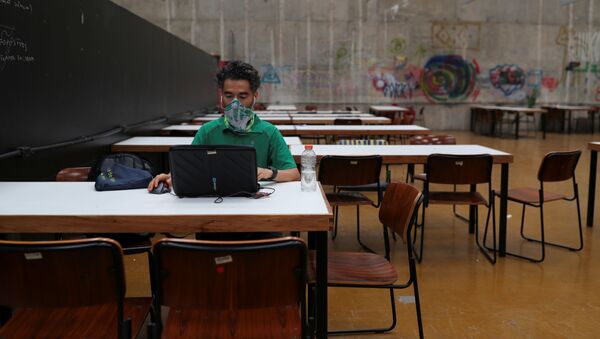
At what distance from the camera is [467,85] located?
15.3 metres

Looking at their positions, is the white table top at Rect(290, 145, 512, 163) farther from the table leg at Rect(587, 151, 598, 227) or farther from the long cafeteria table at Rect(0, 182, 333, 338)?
the long cafeteria table at Rect(0, 182, 333, 338)

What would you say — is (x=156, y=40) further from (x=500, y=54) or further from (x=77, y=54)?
(x=500, y=54)

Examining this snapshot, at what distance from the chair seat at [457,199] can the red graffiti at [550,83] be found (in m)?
13.0

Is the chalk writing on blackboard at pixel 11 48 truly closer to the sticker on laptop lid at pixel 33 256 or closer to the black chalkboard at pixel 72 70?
Result: the black chalkboard at pixel 72 70

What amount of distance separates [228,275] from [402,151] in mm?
2875

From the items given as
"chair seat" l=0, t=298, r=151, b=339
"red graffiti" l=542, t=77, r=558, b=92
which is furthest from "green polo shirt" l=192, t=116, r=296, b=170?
"red graffiti" l=542, t=77, r=558, b=92

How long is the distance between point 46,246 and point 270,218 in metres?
0.73

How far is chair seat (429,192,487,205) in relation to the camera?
12.7 ft

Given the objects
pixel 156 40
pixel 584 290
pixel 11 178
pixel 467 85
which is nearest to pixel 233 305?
pixel 11 178

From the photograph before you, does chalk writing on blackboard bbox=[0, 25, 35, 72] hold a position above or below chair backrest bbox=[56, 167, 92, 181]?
above

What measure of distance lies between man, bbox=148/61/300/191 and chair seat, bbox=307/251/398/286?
0.47 meters

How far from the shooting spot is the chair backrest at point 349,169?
3775mm

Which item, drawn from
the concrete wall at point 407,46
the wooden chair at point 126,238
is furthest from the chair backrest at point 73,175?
the concrete wall at point 407,46

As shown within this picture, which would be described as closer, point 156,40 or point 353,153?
point 353,153
